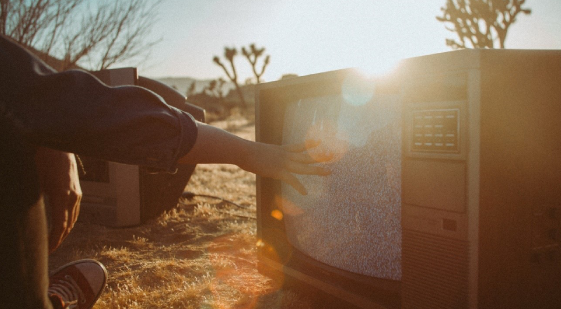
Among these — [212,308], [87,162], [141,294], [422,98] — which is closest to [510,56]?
[422,98]

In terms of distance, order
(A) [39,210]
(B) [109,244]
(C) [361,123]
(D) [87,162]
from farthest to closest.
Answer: (D) [87,162]
(B) [109,244]
(C) [361,123]
(A) [39,210]

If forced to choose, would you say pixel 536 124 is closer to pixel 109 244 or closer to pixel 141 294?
pixel 141 294

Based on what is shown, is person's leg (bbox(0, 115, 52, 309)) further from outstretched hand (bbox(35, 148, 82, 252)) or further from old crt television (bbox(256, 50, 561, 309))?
old crt television (bbox(256, 50, 561, 309))

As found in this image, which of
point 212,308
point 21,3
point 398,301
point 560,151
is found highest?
point 21,3

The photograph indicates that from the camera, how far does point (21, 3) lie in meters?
3.53

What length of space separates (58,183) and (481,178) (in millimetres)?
790

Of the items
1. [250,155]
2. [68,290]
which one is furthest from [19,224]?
[68,290]

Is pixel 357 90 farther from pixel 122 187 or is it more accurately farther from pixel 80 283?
pixel 122 187

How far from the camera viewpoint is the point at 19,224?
0.57 metres

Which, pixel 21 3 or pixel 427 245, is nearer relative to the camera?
pixel 427 245

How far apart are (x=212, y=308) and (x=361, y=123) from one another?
70 centimetres

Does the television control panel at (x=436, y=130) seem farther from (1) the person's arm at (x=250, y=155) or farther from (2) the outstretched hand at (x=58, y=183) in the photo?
(2) the outstretched hand at (x=58, y=183)

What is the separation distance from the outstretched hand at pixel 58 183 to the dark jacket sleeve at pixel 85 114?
166 mm

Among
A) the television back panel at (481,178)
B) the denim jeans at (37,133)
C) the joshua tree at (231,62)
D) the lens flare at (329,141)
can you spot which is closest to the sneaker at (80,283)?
the denim jeans at (37,133)
